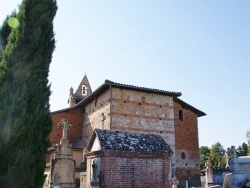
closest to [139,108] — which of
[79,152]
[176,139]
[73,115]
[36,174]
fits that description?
[176,139]

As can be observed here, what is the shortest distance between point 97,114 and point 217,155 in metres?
40.7

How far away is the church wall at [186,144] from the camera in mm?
Result: 24984

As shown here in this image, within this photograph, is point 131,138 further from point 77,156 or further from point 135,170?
point 77,156

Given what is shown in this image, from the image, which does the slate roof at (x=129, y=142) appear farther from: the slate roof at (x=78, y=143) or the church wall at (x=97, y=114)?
the slate roof at (x=78, y=143)

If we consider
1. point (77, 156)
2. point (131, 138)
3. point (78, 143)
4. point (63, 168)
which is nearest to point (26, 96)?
point (131, 138)

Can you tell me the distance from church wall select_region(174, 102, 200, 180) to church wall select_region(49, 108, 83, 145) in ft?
33.0

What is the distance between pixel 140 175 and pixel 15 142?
15.8ft

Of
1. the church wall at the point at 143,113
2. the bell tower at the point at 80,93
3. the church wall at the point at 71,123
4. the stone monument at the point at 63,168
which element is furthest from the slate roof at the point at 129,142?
the bell tower at the point at 80,93

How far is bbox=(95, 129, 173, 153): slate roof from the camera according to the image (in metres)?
10.5

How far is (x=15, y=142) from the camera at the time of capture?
792 centimetres

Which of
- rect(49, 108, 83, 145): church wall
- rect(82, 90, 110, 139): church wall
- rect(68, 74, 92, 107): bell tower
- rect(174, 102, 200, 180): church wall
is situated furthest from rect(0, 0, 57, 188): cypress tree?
rect(68, 74, 92, 107): bell tower

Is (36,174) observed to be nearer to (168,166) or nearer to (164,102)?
(168,166)

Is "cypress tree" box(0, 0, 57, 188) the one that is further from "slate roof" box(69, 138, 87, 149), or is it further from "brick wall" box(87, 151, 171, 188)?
"slate roof" box(69, 138, 87, 149)

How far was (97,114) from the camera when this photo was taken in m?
24.8
